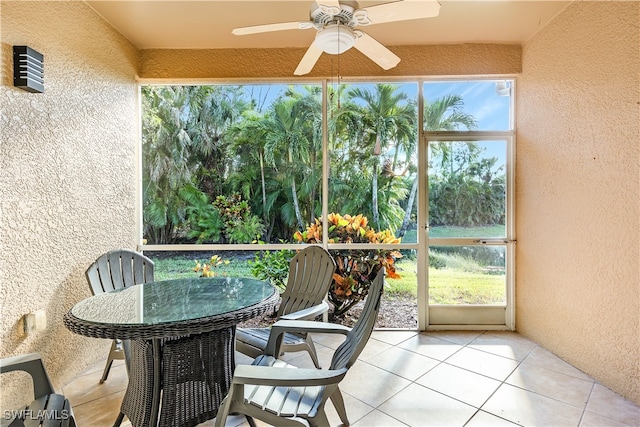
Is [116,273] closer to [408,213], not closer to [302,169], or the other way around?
[302,169]

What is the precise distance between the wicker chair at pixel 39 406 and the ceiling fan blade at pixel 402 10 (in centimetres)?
236

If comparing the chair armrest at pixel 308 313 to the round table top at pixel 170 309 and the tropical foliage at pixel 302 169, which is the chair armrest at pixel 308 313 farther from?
the tropical foliage at pixel 302 169

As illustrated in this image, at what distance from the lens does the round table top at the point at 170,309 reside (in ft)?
4.68

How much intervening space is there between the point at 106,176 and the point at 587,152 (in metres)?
3.92

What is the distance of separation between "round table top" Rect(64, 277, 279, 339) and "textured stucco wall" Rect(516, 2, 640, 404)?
2.36 m

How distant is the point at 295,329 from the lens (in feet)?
5.87

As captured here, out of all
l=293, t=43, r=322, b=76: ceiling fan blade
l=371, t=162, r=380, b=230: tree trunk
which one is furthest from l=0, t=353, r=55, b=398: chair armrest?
l=371, t=162, r=380, b=230: tree trunk

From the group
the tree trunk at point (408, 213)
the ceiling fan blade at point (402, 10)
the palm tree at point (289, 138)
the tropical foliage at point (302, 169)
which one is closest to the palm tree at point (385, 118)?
the tropical foliage at point (302, 169)

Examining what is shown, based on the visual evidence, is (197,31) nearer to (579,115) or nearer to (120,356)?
(120,356)

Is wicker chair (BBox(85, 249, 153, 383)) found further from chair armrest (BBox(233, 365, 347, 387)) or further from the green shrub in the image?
chair armrest (BBox(233, 365, 347, 387))

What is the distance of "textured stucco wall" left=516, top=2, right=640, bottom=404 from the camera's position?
211cm

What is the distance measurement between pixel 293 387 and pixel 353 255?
1963mm

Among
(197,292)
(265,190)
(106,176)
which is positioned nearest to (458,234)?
(265,190)

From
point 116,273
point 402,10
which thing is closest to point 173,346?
point 116,273
